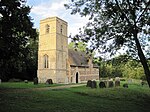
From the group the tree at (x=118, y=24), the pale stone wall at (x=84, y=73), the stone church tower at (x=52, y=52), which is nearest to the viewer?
the tree at (x=118, y=24)

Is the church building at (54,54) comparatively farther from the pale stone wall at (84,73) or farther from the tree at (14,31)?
the tree at (14,31)

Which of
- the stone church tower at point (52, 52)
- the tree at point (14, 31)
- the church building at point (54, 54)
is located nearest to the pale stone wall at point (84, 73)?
the church building at point (54, 54)

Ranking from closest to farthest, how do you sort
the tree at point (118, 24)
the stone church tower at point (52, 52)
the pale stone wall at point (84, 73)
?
the tree at point (118, 24)
the stone church tower at point (52, 52)
the pale stone wall at point (84, 73)

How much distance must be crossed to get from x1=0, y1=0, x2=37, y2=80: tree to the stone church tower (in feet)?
89.0

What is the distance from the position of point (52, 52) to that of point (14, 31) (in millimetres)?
30949

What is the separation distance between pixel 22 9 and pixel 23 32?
6.73ft

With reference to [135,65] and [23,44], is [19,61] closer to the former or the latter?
[23,44]

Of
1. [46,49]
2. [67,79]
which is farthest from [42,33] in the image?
[67,79]

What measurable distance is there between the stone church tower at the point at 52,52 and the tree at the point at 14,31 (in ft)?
89.0

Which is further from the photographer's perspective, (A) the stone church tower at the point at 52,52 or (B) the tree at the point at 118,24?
(A) the stone church tower at the point at 52,52

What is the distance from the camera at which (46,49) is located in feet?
167

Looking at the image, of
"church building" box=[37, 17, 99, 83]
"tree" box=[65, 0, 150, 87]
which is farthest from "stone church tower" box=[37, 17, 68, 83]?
"tree" box=[65, 0, 150, 87]

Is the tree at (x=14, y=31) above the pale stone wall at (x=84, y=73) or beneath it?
above

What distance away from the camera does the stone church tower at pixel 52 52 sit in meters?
49.3
